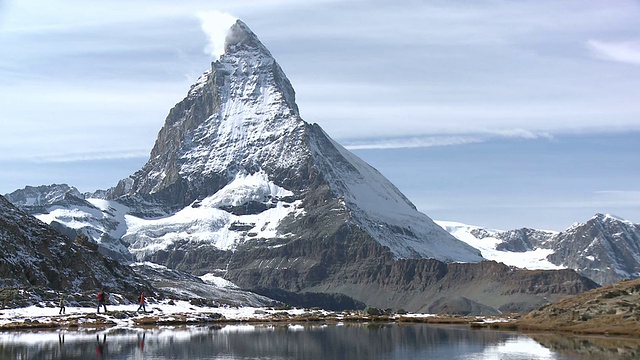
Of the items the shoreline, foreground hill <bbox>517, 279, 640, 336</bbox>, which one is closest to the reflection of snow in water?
foreground hill <bbox>517, 279, 640, 336</bbox>

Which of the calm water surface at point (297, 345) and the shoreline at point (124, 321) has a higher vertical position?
the shoreline at point (124, 321)

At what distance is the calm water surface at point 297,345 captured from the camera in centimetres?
11161

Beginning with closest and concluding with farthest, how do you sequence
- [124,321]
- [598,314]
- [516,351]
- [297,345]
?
[516,351], [297,345], [598,314], [124,321]

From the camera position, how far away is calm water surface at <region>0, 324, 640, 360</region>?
112 meters

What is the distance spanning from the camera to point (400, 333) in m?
162

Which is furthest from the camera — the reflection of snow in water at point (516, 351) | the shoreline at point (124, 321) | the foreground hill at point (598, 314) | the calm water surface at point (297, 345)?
the shoreline at point (124, 321)

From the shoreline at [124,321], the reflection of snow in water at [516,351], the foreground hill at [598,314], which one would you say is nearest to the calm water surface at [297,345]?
the reflection of snow in water at [516,351]

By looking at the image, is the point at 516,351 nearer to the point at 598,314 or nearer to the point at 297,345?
the point at 297,345

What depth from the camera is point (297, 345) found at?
420 feet

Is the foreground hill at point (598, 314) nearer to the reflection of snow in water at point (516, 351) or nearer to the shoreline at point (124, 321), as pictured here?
the shoreline at point (124, 321)

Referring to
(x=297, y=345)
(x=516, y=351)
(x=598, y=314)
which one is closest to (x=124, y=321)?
(x=297, y=345)

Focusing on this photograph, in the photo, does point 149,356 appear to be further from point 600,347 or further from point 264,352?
point 600,347

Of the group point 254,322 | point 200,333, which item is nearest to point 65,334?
point 200,333

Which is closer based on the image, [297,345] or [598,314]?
[297,345]
